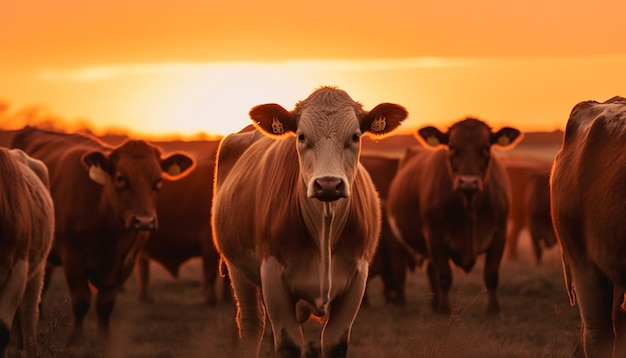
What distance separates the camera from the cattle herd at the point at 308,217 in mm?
7203

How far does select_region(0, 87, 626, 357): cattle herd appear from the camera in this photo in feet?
23.6

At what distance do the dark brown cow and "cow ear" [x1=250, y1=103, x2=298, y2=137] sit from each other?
22.4 feet

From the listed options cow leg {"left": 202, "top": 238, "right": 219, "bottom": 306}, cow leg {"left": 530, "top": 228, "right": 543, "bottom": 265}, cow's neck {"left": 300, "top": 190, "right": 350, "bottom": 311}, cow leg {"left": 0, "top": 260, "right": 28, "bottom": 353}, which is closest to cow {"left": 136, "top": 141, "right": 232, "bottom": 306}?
cow leg {"left": 202, "top": 238, "right": 219, "bottom": 306}

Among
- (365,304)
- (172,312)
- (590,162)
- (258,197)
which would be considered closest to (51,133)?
(172,312)

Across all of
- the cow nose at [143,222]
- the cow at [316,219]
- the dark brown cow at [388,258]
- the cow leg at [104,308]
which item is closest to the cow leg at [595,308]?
the cow at [316,219]

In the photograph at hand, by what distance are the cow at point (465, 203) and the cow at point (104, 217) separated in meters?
3.50

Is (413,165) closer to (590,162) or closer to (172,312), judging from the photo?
(172,312)

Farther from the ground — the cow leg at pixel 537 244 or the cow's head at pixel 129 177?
the cow's head at pixel 129 177

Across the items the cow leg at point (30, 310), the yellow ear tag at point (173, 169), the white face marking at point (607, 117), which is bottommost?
the cow leg at point (30, 310)

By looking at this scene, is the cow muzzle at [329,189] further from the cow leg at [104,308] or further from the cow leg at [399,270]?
the cow leg at [399,270]

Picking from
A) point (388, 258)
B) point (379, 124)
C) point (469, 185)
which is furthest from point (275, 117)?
point (388, 258)

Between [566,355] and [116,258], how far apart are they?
4.85 m

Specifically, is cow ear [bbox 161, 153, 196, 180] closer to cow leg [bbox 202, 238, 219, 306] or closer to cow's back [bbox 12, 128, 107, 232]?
cow's back [bbox 12, 128, 107, 232]

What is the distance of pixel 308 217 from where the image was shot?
24.3 feet
